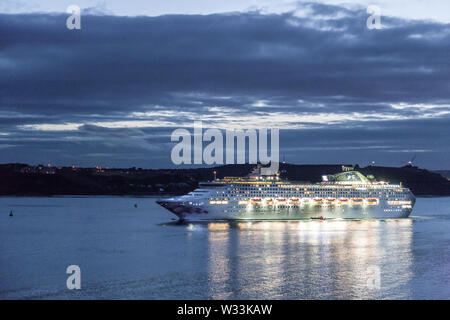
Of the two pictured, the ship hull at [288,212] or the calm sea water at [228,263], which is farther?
the ship hull at [288,212]

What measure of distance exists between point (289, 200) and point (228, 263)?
4209cm

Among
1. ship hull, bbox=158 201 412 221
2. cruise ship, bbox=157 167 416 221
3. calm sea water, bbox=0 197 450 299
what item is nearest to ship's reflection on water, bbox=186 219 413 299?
calm sea water, bbox=0 197 450 299

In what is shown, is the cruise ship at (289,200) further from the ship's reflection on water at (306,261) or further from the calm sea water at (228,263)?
the calm sea water at (228,263)

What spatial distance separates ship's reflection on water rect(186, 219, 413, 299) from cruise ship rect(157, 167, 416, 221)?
15.3ft

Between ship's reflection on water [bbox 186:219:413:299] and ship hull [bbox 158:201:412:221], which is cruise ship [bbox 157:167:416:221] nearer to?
ship hull [bbox 158:201:412:221]

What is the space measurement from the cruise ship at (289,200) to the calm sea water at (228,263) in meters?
5.69

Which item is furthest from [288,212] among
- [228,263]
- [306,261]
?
[228,263]

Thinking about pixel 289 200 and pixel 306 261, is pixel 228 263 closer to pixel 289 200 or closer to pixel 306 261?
pixel 306 261

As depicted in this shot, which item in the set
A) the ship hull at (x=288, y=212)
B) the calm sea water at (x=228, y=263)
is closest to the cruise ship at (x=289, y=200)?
the ship hull at (x=288, y=212)

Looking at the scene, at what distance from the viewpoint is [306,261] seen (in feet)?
145

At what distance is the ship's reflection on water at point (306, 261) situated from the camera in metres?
33.8
